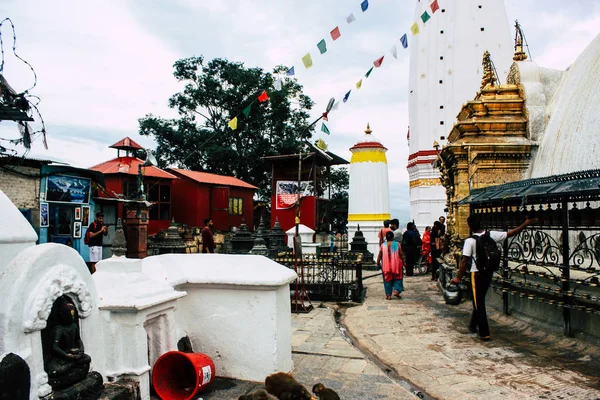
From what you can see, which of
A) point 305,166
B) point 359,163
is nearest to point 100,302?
point 359,163

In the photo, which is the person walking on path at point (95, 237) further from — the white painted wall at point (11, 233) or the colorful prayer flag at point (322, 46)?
the white painted wall at point (11, 233)

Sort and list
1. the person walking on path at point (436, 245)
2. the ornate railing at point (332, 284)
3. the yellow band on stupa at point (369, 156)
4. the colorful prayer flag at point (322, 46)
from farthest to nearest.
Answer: the yellow band on stupa at point (369, 156) < the person walking on path at point (436, 245) < the colorful prayer flag at point (322, 46) < the ornate railing at point (332, 284)

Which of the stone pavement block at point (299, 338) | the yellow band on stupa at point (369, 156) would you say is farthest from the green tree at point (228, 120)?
the stone pavement block at point (299, 338)

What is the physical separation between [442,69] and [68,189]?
19.7 metres

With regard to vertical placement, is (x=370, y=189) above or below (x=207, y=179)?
below

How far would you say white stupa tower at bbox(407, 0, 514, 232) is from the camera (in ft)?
81.4

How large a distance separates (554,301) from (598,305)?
26.3 inches

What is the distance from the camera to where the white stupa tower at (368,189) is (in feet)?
71.2

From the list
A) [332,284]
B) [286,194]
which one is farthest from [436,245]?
[286,194]

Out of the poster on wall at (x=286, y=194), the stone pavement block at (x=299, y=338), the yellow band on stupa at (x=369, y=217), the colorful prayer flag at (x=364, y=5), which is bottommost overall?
the stone pavement block at (x=299, y=338)

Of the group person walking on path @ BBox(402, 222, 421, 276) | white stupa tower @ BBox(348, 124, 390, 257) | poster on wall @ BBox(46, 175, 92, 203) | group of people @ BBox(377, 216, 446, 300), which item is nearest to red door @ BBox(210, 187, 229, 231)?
white stupa tower @ BBox(348, 124, 390, 257)

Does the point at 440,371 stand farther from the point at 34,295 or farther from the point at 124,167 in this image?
the point at 124,167

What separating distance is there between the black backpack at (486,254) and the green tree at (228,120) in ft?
98.2

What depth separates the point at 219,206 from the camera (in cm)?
2897
